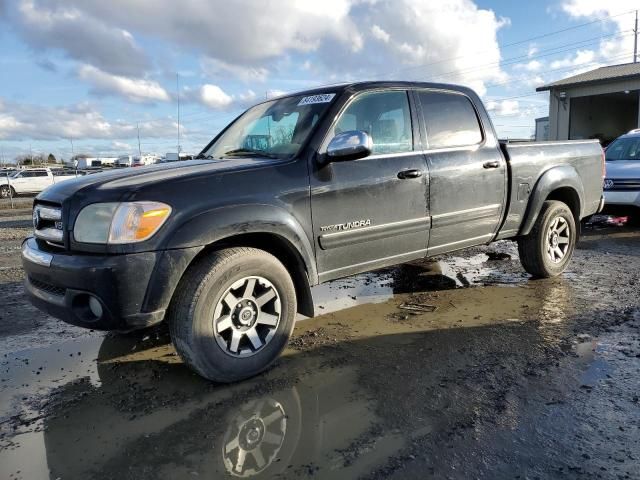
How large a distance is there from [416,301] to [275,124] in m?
2.20

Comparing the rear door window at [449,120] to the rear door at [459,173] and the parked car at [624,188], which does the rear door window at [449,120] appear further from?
the parked car at [624,188]

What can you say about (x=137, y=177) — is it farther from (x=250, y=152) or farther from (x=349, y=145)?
(x=349, y=145)

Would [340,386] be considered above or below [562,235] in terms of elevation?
below

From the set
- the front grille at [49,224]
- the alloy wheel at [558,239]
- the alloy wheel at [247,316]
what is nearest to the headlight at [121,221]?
the front grille at [49,224]

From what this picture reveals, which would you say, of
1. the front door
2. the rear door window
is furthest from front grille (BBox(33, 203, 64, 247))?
the rear door window

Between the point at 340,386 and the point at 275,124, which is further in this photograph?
the point at 275,124

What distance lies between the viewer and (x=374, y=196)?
3.85 meters

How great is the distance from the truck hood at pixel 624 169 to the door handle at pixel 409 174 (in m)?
6.57

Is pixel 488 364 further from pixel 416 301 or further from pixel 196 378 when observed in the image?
pixel 196 378

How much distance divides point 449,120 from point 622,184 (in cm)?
597

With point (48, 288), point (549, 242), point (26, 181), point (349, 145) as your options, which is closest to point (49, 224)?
point (48, 288)

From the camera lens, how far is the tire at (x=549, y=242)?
17.6 ft

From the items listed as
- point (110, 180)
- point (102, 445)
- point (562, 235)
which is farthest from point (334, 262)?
point (562, 235)

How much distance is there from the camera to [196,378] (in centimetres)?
340
